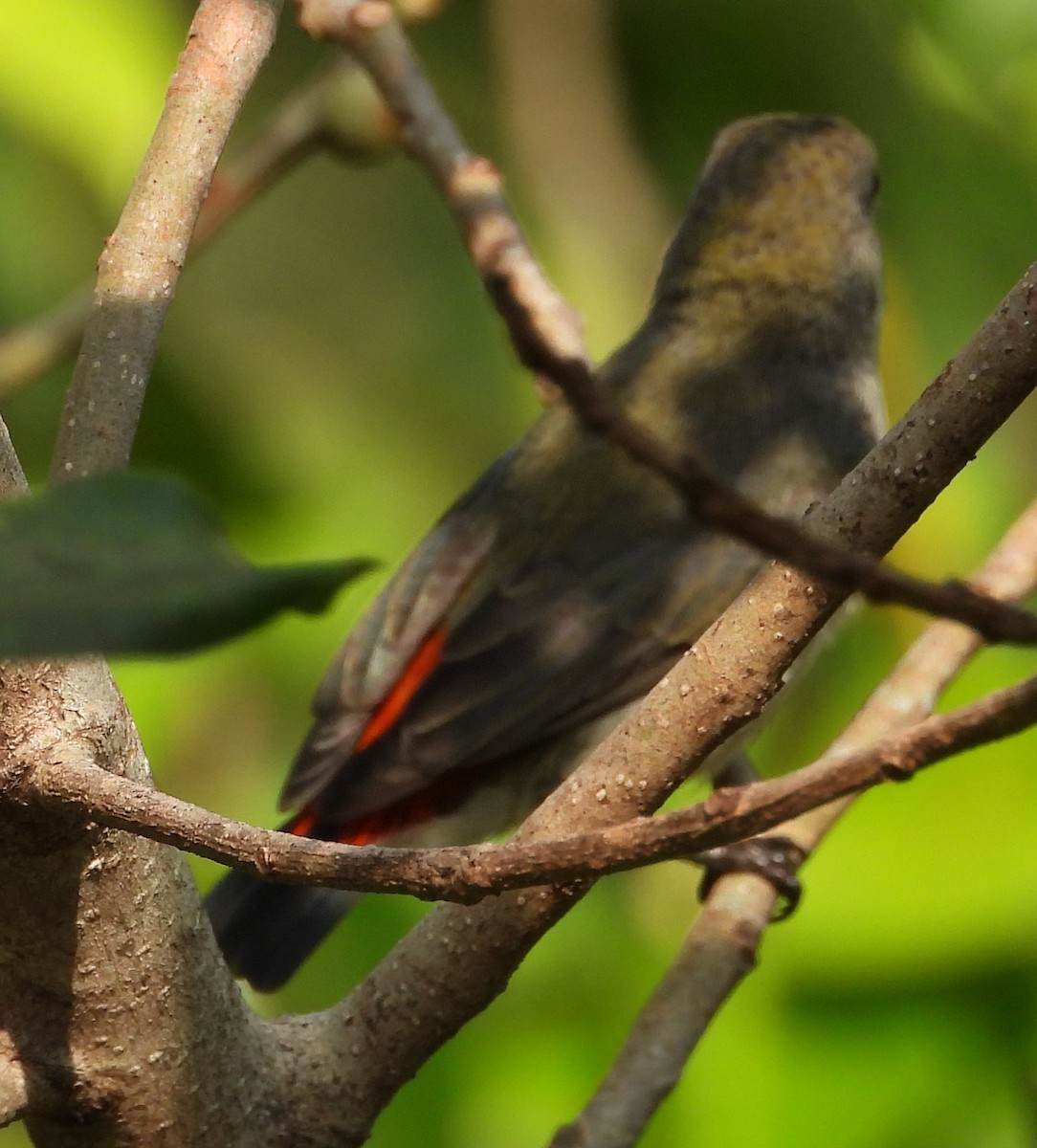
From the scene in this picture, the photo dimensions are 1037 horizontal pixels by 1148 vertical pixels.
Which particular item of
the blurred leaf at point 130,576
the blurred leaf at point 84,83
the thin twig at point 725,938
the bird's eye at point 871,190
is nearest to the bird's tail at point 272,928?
the thin twig at point 725,938

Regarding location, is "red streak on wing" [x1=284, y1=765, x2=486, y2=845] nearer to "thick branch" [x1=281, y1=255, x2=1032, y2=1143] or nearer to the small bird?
the small bird

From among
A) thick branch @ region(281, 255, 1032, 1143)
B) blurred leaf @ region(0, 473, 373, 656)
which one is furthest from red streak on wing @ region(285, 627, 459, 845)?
blurred leaf @ region(0, 473, 373, 656)

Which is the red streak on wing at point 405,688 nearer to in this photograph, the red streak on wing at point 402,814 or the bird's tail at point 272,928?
the red streak on wing at point 402,814

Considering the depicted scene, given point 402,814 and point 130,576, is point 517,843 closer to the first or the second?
point 130,576

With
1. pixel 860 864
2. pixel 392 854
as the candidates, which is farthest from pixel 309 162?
pixel 392 854

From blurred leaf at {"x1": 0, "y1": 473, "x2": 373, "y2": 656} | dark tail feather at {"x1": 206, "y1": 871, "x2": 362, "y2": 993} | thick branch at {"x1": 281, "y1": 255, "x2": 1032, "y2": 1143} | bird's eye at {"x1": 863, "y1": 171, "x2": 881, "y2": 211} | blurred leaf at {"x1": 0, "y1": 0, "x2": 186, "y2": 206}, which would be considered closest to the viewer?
blurred leaf at {"x1": 0, "y1": 473, "x2": 373, "y2": 656}

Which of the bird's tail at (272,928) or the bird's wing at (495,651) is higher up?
the bird's wing at (495,651)

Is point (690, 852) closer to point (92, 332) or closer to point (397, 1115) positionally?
point (92, 332)
